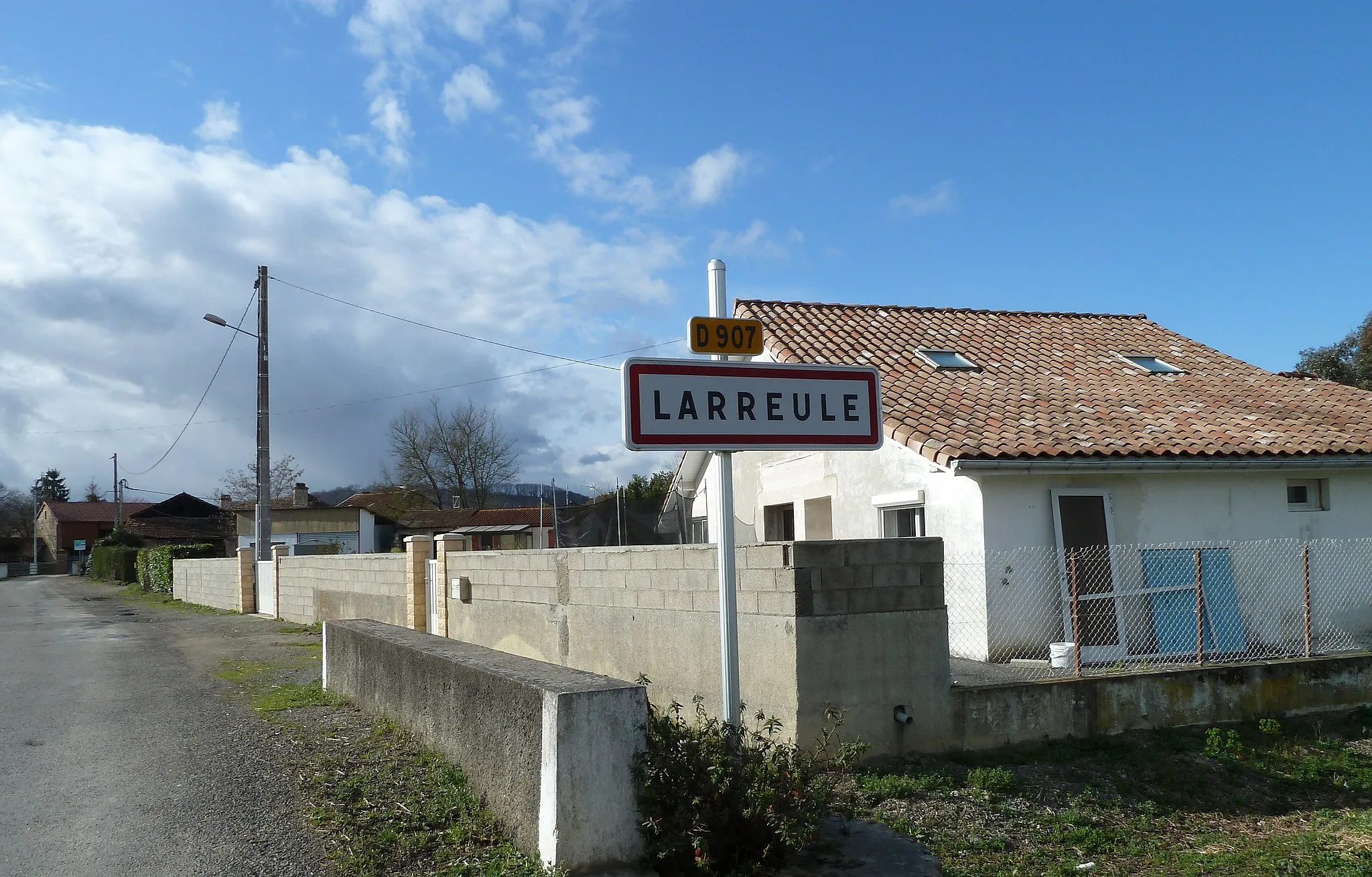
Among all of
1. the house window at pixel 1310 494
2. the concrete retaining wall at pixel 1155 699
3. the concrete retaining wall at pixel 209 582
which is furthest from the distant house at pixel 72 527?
the concrete retaining wall at pixel 1155 699

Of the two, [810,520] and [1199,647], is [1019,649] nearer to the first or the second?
[1199,647]

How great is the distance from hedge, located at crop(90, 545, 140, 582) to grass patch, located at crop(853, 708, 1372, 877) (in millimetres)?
44029

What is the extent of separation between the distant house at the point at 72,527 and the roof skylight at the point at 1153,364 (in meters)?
84.1

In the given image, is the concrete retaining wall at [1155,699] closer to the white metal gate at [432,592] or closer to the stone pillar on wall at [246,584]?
the white metal gate at [432,592]

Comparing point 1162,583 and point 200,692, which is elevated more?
point 1162,583

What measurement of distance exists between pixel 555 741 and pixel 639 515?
1789 centimetres

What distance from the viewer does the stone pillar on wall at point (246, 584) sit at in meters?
24.6

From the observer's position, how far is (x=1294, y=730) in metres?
8.00

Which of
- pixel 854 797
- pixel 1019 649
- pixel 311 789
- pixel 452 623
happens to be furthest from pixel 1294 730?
pixel 452 623

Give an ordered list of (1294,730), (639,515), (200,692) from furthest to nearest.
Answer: (639,515) → (200,692) → (1294,730)

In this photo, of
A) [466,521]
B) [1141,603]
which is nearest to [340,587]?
[1141,603]

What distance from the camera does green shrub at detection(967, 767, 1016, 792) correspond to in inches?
241

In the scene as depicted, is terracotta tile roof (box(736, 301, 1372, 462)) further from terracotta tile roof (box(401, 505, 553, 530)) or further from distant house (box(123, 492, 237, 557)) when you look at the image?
distant house (box(123, 492, 237, 557))

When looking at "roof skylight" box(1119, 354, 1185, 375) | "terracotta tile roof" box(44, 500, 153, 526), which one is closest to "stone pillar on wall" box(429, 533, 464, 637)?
"roof skylight" box(1119, 354, 1185, 375)
